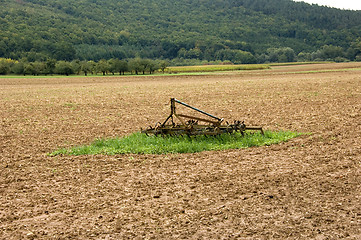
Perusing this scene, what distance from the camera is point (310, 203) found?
7.87m

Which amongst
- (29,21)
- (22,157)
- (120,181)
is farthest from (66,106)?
(29,21)

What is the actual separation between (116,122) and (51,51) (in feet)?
402

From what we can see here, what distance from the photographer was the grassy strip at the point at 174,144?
509 inches

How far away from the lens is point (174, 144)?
1309 cm

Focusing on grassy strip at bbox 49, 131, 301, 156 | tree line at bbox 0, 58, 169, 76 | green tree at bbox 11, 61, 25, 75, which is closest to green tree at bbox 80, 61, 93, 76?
tree line at bbox 0, 58, 169, 76

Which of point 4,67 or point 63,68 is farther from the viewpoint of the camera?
point 4,67

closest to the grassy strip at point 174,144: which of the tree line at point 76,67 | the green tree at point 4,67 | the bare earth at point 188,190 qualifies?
the bare earth at point 188,190

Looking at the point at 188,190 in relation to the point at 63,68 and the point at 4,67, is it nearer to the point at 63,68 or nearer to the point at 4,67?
the point at 63,68

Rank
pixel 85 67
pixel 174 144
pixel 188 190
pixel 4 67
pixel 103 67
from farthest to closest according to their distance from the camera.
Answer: pixel 4 67 < pixel 85 67 < pixel 103 67 < pixel 174 144 < pixel 188 190

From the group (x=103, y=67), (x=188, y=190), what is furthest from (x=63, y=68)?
(x=188, y=190)

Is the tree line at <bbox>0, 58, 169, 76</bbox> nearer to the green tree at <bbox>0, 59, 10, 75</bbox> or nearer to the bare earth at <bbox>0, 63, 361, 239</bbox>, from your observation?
Answer: the green tree at <bbox>0, 59, 10, 75</bbox>

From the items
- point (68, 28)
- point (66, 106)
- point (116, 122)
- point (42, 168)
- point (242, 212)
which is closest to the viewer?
point (242, 212)

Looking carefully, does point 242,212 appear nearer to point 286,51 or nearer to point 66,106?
point 66,106

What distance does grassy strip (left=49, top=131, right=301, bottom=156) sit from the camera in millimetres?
12922
